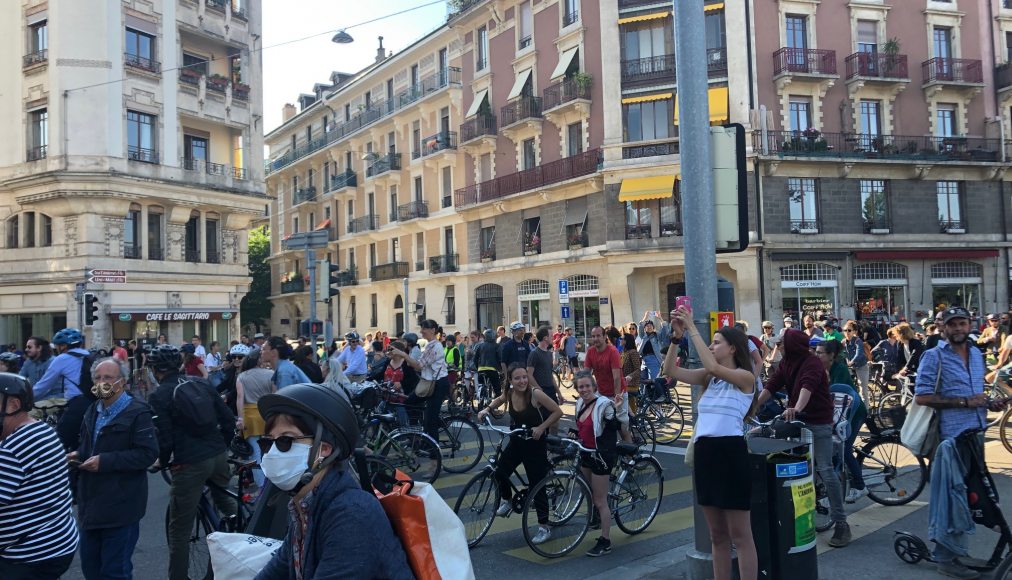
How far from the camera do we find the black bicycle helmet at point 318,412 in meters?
2.34

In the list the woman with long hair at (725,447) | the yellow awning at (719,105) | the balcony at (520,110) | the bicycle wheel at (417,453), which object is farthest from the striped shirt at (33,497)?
the balcony at (520,110)

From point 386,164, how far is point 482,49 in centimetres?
957

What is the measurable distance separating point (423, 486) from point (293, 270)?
54093mm

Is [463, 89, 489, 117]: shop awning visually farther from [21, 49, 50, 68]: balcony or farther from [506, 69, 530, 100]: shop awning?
[21, 49, 50, 68]: balcony

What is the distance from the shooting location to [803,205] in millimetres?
28094

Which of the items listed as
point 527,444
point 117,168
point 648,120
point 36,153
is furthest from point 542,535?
point 36,153

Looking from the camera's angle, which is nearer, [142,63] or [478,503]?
[478,503]

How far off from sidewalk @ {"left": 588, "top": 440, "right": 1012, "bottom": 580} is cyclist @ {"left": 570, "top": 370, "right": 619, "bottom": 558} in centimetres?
48

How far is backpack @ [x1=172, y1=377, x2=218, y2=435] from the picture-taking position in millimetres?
5512

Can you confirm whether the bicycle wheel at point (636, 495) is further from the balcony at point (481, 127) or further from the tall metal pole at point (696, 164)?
the balcony at point (481, 127)

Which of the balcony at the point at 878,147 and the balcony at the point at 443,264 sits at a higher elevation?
the balcony at the point at 878,147

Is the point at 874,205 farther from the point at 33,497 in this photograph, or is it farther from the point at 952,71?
the point at 33,497

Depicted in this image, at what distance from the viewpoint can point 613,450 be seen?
6.88 meters

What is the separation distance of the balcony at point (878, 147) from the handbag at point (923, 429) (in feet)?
75.3
